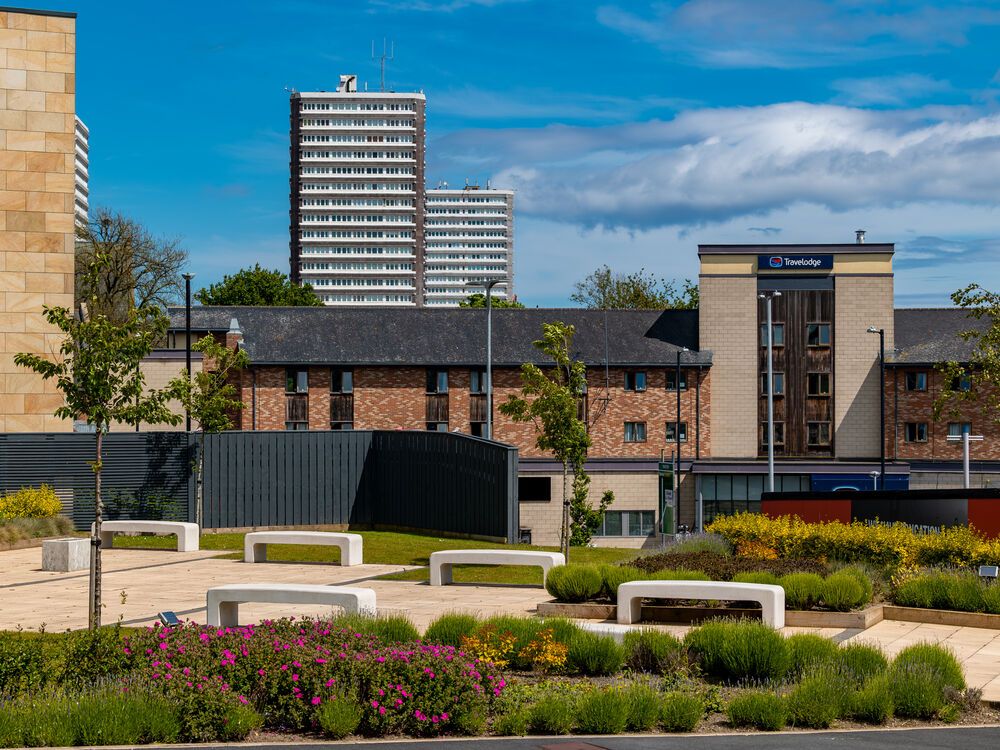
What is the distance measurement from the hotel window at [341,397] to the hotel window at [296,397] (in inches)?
52.9

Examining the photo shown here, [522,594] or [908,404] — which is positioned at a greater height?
[908,404]

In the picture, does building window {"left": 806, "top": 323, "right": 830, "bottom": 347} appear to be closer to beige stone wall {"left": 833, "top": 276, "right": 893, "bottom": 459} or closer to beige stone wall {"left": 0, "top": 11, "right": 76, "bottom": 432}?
beige stone wall {"left": 833, "top": 276, "right": 893, "bottom": 459}

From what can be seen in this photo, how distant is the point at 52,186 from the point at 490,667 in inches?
1068

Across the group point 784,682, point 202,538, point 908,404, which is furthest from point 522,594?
point 908,404

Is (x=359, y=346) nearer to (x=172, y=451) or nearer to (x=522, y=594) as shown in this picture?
(x=172, y=451)

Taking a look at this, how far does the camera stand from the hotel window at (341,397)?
66.0m

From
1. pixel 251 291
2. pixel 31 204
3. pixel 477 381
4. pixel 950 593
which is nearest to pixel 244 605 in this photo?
pixel 950 593

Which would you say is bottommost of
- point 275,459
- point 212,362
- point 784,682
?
point 784,682

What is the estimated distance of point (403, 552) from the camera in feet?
96.7

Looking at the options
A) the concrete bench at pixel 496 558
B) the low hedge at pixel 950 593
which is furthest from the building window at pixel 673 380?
the low hedge at pixel 950 593

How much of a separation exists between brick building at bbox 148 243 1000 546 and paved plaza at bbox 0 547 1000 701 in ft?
120

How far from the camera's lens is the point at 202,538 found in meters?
33.6

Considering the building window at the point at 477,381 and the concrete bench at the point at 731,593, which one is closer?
the concrete bench at the point at 731,593

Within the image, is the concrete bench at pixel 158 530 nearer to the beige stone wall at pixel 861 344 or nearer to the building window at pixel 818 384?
the building window at pixel 818 384
